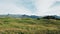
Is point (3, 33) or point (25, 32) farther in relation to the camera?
point (25, 32)

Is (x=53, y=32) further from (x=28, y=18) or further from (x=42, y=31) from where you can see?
(x=28, y=18)

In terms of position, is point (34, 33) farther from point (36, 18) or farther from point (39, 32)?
point (36, 18)

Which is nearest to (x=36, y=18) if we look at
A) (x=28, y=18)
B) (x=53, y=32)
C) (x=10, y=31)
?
(x=28, y=18)

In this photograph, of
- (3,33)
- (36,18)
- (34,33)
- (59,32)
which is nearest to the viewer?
(3,33)

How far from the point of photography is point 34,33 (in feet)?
93.5

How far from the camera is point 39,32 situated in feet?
96.5

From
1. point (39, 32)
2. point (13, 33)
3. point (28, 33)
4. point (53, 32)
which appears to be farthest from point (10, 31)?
point (53, 32)

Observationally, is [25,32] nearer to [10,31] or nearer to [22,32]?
→ [22,32]

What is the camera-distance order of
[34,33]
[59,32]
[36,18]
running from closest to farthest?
[34,33]
[59,32]
[36,18]

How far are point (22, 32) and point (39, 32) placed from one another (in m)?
2.93

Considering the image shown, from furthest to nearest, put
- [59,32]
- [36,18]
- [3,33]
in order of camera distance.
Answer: [36,18], [59,32], [3,33]

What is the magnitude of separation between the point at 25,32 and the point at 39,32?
2367 millimetres

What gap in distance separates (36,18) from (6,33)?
20.6 meters

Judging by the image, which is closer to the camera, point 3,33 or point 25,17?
point 3,33
